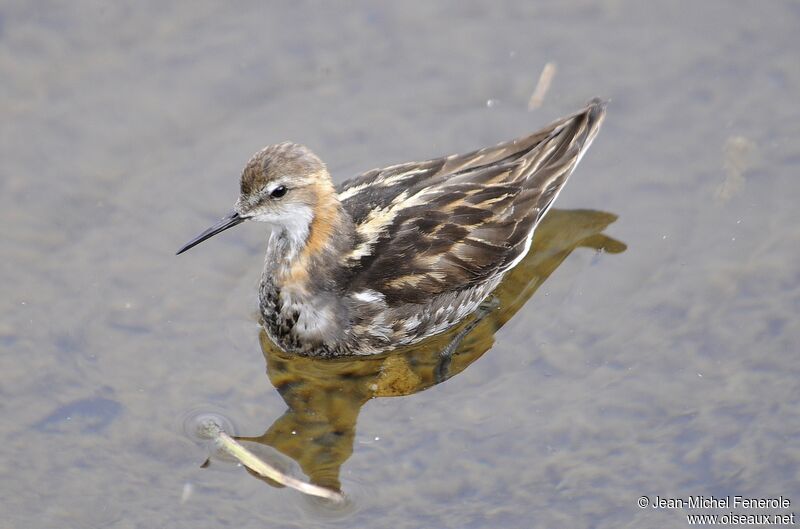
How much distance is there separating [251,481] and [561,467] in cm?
234

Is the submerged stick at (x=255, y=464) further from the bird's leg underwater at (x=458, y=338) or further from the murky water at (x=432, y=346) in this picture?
the bird's leg underwater at (x=458, y=338)

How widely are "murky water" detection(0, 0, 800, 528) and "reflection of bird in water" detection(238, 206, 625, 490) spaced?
24 millimetres

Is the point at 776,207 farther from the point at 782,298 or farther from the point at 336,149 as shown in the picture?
the point at 336,149

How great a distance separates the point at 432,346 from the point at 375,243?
1.16 m

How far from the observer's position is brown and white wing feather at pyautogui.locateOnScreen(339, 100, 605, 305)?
30.6 feet

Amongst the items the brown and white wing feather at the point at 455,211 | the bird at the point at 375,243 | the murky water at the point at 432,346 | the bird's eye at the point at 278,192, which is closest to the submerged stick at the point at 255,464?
the murky water at the point at 432,346

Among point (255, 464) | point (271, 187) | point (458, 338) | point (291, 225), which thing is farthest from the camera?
point (458, 338)

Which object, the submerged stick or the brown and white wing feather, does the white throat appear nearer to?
the brown and white wing feather

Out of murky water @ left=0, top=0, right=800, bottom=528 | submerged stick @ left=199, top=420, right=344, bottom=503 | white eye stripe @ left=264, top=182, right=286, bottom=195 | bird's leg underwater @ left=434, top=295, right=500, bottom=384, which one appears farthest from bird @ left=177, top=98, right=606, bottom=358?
Result: submerged stick @ left=199, top=420, right=344, bottom=503

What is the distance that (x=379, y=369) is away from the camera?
9586 millimetres

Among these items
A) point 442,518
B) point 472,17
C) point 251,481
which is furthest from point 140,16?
point 442,518

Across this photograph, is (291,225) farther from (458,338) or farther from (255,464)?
(255,464)

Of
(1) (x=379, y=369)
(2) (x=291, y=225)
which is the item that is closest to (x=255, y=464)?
(1) (x=379, y=369)

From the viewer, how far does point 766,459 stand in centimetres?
845
